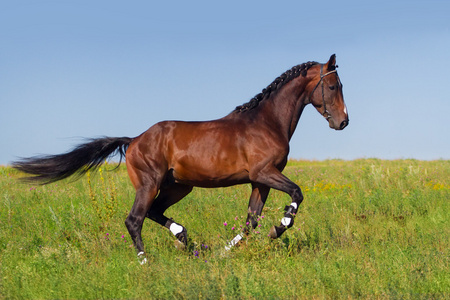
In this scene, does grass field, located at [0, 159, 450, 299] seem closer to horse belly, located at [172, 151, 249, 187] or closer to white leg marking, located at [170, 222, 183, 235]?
white leg marking, located at [170, 222, 183, 235]

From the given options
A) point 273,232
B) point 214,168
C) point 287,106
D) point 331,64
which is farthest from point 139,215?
point 331,64

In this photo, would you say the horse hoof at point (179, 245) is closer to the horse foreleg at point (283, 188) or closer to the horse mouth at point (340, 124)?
the horse foreleg at point (283, 188)

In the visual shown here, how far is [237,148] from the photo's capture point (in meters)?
6.40

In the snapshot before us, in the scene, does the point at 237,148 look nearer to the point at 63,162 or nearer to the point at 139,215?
the point at 139,215

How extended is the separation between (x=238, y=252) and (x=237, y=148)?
145 centimetres

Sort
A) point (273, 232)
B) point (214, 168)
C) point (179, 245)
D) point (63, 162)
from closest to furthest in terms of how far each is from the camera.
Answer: point (273, 232) < point (214, 168) < point (179, 245) < point (63, 162)

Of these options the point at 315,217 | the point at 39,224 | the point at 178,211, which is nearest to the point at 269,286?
the point at 315,217

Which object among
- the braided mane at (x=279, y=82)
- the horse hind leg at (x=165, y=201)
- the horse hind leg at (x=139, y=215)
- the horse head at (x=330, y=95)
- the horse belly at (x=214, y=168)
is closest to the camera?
the horse belly at (x=214, y=168)

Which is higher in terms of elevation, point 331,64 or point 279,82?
point 331,64

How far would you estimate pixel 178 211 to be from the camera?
9.08 metres

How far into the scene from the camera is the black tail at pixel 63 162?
7.58 m

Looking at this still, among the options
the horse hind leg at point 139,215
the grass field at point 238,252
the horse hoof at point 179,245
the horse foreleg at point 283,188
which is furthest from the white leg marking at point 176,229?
the horse foreleg at point 283,188

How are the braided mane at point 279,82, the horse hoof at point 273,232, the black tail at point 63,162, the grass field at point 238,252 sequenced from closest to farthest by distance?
the grass field at point 238,252 → the horse hoof at point 273,232 → the braided mane at point 279,82 → the black tail at point 63,162

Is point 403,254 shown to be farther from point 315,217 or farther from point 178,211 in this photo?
point 178,211
